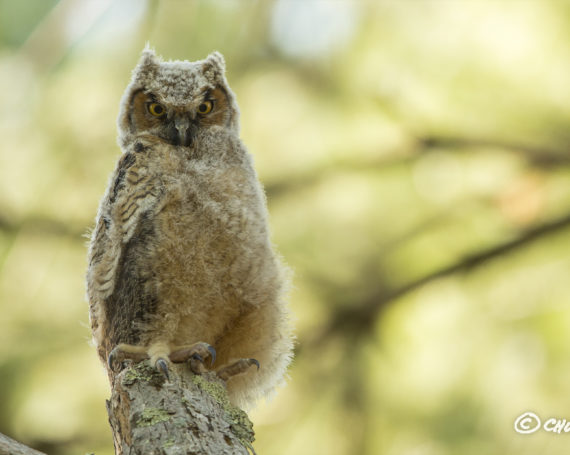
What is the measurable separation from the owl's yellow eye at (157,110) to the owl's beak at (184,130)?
0.07m

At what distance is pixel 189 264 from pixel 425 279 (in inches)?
38.0

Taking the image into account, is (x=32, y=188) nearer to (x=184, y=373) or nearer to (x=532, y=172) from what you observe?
(x=184, y=373)

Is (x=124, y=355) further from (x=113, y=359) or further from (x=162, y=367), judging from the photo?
(x=162, y=367)

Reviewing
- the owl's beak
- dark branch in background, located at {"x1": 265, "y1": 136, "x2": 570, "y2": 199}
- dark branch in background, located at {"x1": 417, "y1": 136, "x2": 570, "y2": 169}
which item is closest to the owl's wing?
the owl's beak

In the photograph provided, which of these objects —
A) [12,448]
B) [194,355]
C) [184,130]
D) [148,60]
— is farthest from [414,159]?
[12,448]

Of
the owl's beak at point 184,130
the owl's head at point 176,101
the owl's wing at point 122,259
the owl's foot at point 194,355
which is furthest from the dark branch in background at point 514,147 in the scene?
the owl's foot at point 194,355

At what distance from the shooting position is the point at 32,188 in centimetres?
279

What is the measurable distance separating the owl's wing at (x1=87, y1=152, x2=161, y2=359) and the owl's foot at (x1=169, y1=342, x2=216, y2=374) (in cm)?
17

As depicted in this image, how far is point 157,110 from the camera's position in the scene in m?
2.33

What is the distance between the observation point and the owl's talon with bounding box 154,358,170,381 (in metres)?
1.73

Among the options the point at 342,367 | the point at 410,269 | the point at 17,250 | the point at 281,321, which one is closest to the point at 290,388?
the point at 342,367

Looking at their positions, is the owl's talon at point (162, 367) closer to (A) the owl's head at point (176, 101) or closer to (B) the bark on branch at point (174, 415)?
(B) the bark on branch at point (174, 415)

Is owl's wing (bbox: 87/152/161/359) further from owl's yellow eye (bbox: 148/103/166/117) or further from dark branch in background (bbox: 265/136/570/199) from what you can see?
dark branch in background (bbox: 265/136/570/199)

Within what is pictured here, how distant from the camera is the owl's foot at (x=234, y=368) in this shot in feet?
6.46
